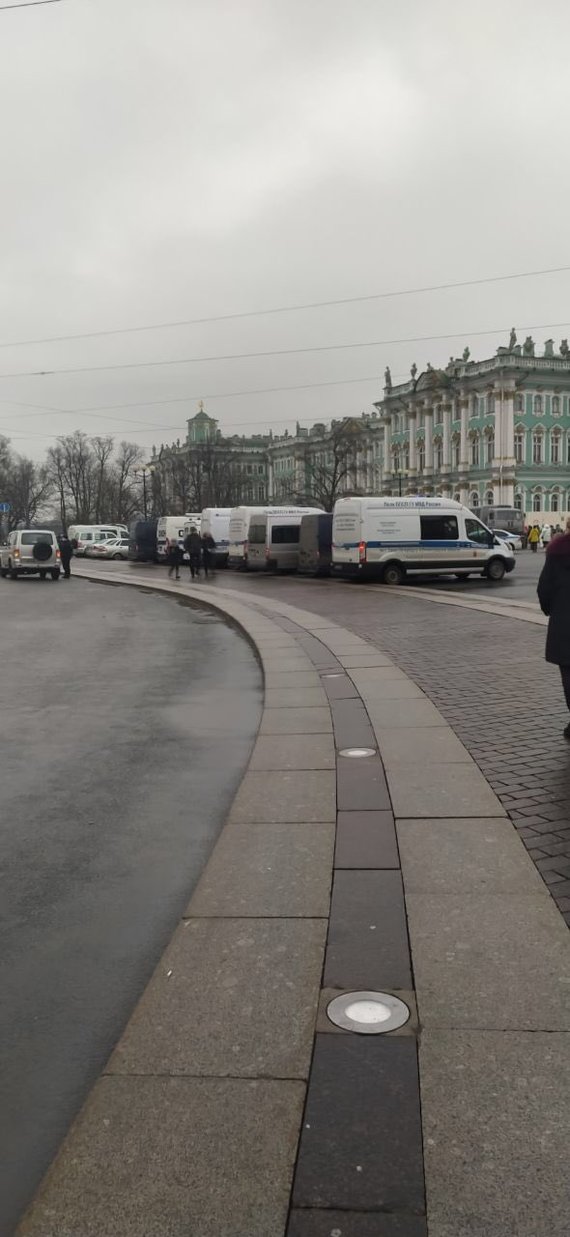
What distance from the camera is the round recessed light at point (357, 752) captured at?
6297 millimetres

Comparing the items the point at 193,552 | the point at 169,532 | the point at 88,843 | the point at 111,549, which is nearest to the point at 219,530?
the point at 193,552

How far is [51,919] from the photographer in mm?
3863

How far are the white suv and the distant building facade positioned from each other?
178ft

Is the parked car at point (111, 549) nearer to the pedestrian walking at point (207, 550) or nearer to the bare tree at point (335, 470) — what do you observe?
the bare tree at point (335, 470)

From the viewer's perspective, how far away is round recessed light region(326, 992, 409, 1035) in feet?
9.25

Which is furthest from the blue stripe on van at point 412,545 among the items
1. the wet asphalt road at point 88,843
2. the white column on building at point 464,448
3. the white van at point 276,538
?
the white column on building at point 464,448

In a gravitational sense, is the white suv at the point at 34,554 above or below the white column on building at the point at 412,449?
below

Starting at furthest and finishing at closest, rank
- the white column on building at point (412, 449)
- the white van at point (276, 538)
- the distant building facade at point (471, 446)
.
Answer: the white column on building at point (412, 449)
the distant building facade at point (471, 446)
the white van at point (276, 538)

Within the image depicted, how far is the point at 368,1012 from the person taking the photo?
2906 mm

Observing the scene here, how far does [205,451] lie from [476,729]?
8594 cm

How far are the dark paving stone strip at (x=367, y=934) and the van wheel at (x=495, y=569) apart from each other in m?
24.0

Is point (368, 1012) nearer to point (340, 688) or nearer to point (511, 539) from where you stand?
point (340, 688)

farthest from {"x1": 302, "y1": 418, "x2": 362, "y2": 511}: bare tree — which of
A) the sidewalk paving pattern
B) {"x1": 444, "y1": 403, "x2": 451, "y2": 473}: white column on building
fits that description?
the sidewalk paving pattern

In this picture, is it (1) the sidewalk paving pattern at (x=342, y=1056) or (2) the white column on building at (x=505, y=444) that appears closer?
(1) the sidewalk paving pattern at (x=342, y=1056)
